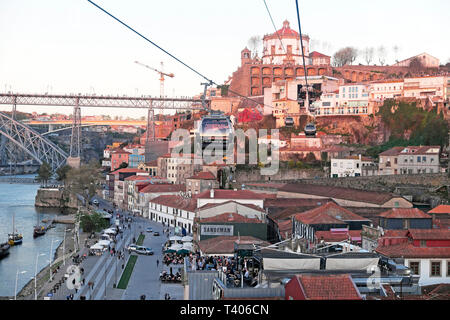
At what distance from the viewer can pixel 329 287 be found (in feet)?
14.8

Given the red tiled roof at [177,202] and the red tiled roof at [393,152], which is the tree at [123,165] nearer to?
the red tiled roof at [177,202]

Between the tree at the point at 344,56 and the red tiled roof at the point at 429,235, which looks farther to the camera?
the tree at the point at 344,56

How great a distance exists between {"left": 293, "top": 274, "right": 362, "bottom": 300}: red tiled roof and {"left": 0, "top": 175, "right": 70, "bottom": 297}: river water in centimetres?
883

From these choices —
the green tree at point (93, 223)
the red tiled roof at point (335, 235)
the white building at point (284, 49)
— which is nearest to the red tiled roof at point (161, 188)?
the green tree at point (93, 223)

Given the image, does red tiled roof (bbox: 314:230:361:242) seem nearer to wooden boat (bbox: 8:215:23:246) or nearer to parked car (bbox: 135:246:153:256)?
parked car (bbox: 135:246:153:256)

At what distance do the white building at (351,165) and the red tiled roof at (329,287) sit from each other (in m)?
19.1

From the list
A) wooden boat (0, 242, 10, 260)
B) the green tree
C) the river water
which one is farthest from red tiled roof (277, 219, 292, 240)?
wooden boat (0, 242, 10, 260)

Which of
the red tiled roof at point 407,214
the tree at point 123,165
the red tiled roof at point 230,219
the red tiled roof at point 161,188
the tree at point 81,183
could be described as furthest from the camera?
the tree at point 123,165

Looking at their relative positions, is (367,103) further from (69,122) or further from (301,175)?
(69,122)

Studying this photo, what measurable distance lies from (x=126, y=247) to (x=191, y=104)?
27.3 metres

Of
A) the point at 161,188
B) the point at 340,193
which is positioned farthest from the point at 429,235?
the point at 161,188

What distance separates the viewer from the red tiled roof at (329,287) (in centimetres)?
441
